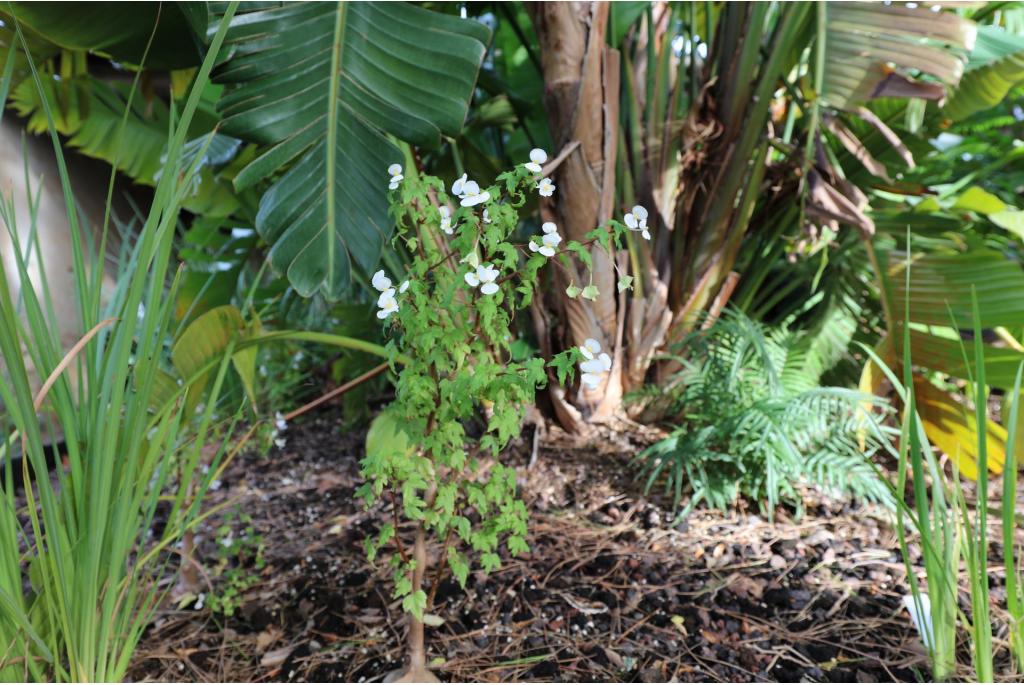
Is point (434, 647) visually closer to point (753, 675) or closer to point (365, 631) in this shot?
point (365, 631)

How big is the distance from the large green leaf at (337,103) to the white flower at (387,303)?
346 millimetres

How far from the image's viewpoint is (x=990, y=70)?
1.70 m

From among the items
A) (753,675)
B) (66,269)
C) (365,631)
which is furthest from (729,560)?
(66,269)

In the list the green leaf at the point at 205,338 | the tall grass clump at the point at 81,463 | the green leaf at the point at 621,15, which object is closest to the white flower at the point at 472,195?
the tall grass clump at the point at 81,463

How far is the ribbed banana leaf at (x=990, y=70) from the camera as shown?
166 centimetres

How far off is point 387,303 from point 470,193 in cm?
17

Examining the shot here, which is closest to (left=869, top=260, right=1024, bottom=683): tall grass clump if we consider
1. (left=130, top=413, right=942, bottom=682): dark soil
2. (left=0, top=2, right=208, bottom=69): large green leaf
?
(left=130, top=413, right=942, bottom=682): dark soil

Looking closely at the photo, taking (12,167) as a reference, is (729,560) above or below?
below

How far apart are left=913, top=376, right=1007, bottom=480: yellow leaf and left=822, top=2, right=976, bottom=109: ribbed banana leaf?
656 mm

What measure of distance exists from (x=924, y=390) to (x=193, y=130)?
1974mm

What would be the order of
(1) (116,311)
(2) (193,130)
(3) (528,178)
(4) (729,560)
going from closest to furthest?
(3) (528,178), (1) (116,311), (4) (729,560), (2) (193,130)

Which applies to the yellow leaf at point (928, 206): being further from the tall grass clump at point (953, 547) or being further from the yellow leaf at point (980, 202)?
the tall grass clump at point (953, 547)

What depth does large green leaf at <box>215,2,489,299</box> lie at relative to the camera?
4.00ft

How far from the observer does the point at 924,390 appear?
160cm
